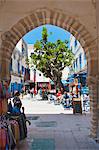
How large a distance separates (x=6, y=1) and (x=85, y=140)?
4241 mm

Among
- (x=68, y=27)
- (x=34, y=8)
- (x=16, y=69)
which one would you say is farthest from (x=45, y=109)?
(x=16, y=69)

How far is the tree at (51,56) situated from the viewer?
23203 millimetres

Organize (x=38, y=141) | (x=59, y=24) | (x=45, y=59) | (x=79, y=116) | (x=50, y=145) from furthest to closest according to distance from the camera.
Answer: (x=45, y=59)
(x=79, y=116)
(x=59, y=24)
(x=38, y=141)
(x=50, y=145)

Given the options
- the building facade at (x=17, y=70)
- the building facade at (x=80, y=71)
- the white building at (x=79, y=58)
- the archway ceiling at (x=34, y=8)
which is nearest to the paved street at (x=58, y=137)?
the archway ceiling at (x=34, y=8)

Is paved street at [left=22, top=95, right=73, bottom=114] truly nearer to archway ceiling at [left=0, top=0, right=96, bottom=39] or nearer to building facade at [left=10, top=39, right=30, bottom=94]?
archway ceiling at [left=0, top=0, right=96, bottom=39]

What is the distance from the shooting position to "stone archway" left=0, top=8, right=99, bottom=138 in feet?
26.7

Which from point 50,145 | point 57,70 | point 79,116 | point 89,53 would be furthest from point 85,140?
point 57,70

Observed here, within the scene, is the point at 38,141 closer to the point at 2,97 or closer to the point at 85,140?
the point at 85,140

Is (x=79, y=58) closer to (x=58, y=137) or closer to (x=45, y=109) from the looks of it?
(x=45, y=109)

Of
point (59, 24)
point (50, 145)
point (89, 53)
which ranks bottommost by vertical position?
point (50, 145)

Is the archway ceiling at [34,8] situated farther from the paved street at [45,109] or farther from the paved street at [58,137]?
the paved street at [45,109]

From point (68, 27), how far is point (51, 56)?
1415cm

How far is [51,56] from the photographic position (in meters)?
23.2

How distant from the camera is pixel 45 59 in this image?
23125 mm
